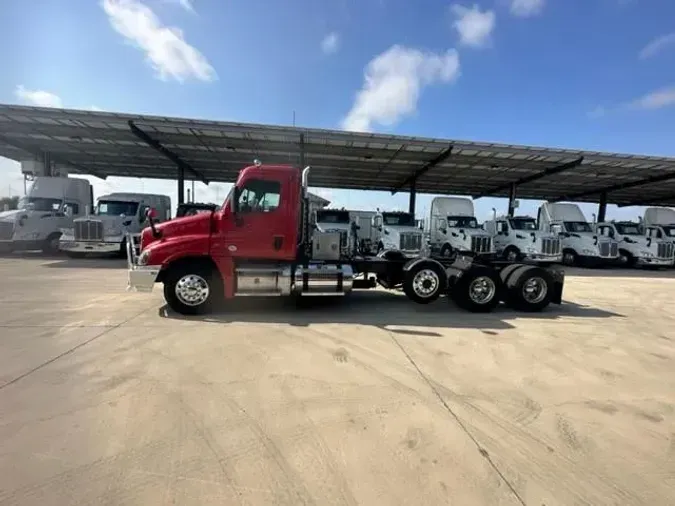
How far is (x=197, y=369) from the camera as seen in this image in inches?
162

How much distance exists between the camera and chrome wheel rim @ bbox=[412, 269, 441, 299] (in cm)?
759

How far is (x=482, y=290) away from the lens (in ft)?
24.7

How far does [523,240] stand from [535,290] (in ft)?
38.2

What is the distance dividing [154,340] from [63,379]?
132 centimetres

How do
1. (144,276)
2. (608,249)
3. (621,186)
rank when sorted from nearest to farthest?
(144,276) < (608,249) < (621,186)

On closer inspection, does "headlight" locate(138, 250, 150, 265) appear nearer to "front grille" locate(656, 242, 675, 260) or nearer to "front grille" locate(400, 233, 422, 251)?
"front grille" locate(400, 233, 422, 251)

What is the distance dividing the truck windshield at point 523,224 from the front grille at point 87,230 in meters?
19.8

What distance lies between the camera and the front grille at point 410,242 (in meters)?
16.2

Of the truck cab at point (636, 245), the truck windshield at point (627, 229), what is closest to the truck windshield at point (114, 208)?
the truck cab at point (636, 245)

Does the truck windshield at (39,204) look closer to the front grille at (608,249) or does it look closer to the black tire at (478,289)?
the black tire at (478,289)

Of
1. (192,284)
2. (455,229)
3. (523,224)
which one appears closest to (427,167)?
(455,229)

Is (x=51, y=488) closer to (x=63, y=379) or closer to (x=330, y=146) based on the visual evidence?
(x=63, y=379)

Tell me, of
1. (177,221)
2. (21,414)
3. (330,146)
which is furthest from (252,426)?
(330,146)

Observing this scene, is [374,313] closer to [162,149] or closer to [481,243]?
[481,243]
